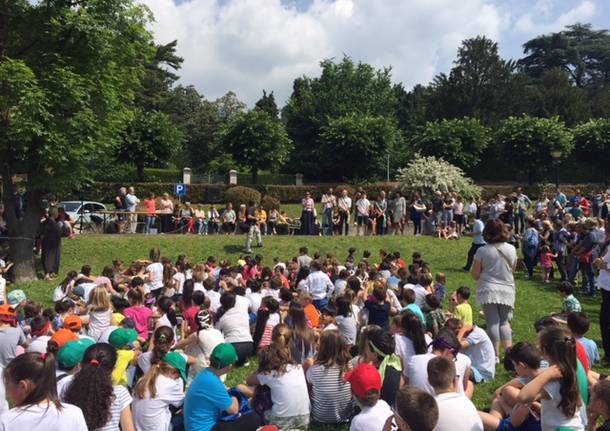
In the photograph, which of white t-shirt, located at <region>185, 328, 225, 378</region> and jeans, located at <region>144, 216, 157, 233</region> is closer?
white t-shirt, located at <region>185, 328, 225, 378</region>

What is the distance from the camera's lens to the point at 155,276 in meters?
13.1

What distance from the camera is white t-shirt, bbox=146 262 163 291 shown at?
Result: 42.7 ft

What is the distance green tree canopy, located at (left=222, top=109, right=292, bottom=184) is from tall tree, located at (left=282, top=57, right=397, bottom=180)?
6885 millimetres

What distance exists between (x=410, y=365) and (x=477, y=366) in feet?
7.62

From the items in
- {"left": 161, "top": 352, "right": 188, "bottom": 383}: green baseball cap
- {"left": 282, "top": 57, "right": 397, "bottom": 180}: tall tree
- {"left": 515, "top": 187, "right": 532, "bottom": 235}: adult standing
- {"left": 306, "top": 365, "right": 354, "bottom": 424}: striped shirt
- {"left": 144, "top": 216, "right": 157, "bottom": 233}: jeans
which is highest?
{"left": 282, "top": 57, "right": 397, "bottom": 180}: tall tree

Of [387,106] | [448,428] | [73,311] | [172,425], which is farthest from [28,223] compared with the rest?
[387,106]

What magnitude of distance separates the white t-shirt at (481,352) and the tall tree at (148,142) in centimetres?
3441

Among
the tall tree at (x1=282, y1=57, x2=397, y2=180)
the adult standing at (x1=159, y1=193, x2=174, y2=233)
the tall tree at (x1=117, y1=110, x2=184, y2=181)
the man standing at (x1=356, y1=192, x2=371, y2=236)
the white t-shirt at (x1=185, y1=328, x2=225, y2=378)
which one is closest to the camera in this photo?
the white t-shirt at (x1=185, y1=328, x2=225, y2=378)

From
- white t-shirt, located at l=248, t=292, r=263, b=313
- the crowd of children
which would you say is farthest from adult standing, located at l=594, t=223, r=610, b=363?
white t-shirt, located at l=248, t=292, r=263, b=313

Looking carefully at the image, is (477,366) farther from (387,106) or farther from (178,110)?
(178,110)

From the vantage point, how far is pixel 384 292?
939 centimetres

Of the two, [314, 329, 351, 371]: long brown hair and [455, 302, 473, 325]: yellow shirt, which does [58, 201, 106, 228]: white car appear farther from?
[314, 329, 351, 371]: long brown hair

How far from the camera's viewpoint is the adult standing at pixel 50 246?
17.5 m

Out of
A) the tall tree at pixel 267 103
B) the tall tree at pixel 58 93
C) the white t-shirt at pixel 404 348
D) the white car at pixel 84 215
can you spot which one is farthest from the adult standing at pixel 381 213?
the tall tree at pixel 267 103
